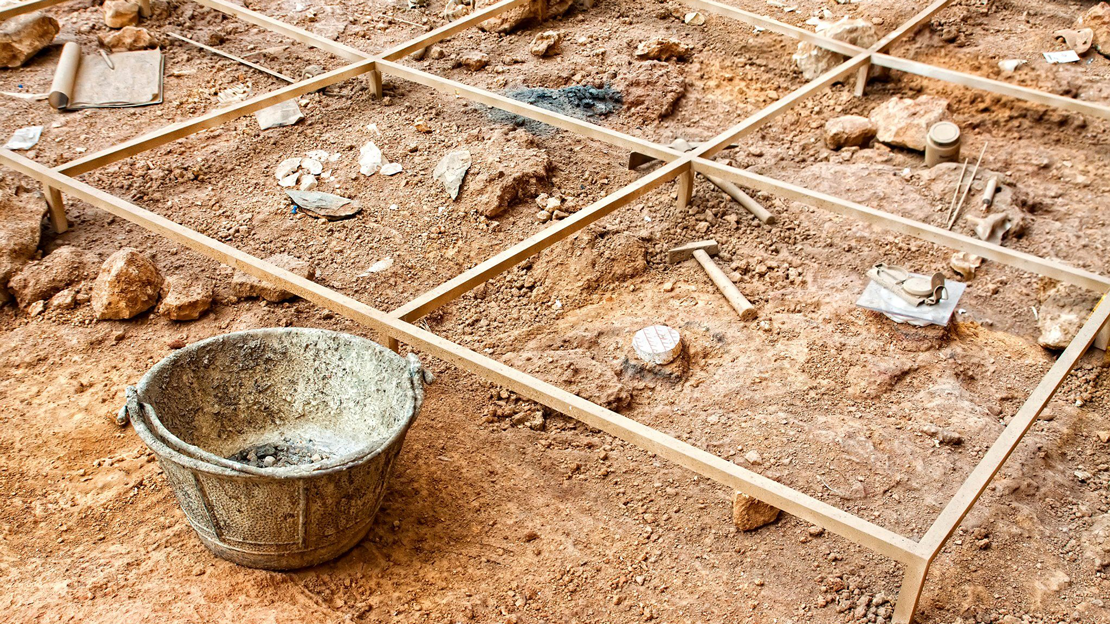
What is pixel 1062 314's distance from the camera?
4.57 meters

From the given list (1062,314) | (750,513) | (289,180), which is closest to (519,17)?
(289,180)

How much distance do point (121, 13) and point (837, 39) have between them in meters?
4.69

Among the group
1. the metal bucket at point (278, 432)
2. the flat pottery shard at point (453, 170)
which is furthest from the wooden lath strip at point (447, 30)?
the metal bucket at point (278, 432)

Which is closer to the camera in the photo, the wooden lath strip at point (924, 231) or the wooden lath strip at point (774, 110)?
the wooden lath strip at point (924, 231)

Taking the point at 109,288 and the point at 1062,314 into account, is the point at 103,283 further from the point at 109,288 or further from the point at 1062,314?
the point at 1062,314

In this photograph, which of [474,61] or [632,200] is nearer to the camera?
[632,200]

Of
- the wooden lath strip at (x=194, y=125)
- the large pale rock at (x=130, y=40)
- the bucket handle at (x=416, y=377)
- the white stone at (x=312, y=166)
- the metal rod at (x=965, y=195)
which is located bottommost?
the metal rod at (x=965, y=195)

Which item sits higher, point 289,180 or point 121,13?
point 121,13

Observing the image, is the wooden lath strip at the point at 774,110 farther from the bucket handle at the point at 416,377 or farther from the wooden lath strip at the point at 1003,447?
the bucket handle at the point at 416,377

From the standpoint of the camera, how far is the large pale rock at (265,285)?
14.9 feet

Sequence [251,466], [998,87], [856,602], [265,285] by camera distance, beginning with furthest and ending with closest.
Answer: [998,87] → [265,285] → [856,602] → [251,466]

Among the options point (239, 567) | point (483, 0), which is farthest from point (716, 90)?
point (239, 567)

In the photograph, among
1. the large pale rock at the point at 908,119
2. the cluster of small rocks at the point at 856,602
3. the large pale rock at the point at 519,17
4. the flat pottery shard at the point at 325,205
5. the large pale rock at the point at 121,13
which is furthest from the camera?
the large pale rock at the point at 519,17

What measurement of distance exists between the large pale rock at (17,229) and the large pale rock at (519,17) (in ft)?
10.4
